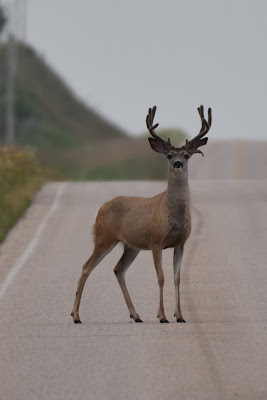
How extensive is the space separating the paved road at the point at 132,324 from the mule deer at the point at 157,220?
1.63 feet

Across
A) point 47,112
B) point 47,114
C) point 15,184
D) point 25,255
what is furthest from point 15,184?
point 47,112

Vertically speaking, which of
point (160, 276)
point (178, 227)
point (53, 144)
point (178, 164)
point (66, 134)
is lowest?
point (66, 134)

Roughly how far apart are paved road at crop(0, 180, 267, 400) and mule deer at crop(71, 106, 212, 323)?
1.63 feet

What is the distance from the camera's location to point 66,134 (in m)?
74.5

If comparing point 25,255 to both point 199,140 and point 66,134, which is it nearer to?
point 199,140

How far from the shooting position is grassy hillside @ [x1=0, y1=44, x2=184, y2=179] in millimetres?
55688

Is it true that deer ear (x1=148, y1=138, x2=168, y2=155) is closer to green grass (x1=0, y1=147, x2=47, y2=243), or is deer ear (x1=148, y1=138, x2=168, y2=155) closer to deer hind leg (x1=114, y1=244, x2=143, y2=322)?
deer hind leg (x1=114, y1=244, x2=143, y2=322)

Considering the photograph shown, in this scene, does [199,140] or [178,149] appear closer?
[178,149]

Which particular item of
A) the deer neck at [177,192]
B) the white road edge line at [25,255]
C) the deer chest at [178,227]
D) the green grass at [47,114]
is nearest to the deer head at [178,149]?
the deer neck at [177,192]

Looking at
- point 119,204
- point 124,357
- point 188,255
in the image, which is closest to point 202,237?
point 188,255

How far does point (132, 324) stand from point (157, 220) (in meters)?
1.17

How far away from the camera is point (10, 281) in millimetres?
16828

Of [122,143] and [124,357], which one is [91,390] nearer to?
[124,357]

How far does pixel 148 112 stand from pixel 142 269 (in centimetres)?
498
